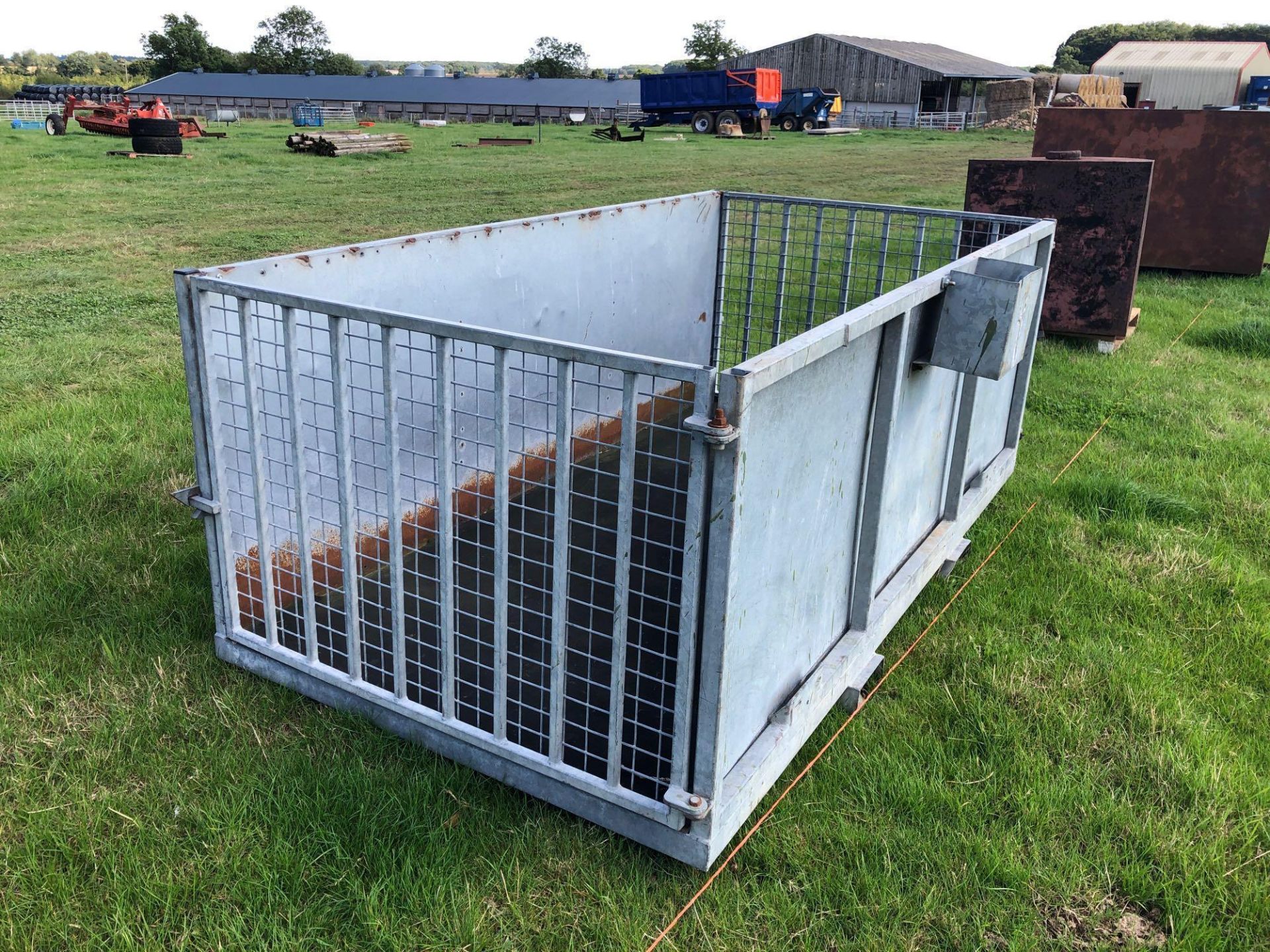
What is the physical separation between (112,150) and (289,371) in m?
20.9

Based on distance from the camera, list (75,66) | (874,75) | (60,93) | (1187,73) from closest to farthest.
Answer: (1187,73) → (60,93) → (874,75) → (75,66)

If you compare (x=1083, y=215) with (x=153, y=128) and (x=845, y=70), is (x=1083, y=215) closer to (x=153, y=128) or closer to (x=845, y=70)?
(x=153, y=128)

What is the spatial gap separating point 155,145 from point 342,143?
3807 mm

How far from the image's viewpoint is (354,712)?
2867 mm

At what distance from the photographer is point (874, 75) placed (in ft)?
180

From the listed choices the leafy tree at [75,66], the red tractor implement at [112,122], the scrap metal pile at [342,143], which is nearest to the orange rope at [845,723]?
the scrap metal pile at [342,143]

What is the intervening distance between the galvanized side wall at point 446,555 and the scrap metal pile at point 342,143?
1963 centimetres

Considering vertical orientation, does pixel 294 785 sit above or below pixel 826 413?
Result: below

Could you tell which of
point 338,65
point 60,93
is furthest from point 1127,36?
point 60,93

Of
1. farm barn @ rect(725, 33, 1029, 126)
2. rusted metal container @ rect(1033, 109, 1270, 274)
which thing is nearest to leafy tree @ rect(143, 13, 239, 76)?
farm barn @ rect(725, 33, 1029, 126)

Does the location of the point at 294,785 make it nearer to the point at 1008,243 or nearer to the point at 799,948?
the point at 799,948

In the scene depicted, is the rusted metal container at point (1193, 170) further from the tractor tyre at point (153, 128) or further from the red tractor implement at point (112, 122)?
the red tractor implement at point (112, 122)

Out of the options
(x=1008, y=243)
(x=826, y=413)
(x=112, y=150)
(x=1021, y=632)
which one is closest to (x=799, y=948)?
(x=826, y=413)

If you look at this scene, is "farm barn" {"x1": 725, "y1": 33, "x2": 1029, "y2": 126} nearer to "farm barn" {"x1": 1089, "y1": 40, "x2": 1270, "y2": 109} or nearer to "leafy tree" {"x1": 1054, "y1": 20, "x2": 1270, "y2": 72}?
"farm barn" {"x1": 1089, "y1": 40, "x2": 1270, "y2": 109}
